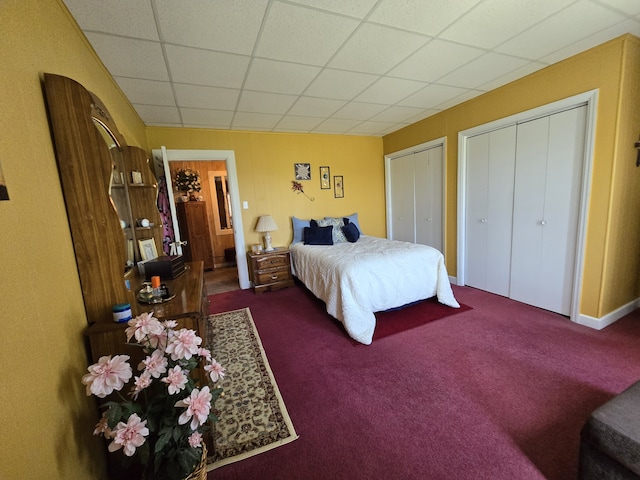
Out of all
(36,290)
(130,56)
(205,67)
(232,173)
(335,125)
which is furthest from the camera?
(335,125)

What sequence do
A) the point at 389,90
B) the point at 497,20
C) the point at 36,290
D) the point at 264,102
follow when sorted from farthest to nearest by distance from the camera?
1. the point at 264,102
2. the point at 389,90
3. the point at 497,20
4. the point at 36,290

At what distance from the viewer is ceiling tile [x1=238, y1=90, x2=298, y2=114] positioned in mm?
2707

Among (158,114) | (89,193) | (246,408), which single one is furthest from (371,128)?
(246,408)

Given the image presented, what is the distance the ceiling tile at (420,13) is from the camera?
1556 mm

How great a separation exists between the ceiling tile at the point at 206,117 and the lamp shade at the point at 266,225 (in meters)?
1.39

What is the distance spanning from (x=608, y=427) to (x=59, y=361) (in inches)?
83.3

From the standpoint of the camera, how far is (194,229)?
514cm

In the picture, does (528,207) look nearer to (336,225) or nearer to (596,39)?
(596,39)

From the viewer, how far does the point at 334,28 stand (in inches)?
68.3

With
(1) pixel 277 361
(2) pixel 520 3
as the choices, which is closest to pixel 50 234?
(1) pixel 277 361

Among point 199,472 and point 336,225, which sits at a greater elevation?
point 336,225

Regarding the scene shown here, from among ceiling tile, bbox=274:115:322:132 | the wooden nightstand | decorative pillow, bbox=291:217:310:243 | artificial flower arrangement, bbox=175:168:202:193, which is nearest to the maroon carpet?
the wooden nightstand

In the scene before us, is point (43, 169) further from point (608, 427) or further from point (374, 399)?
point (608, 427)

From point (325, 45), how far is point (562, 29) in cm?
173
